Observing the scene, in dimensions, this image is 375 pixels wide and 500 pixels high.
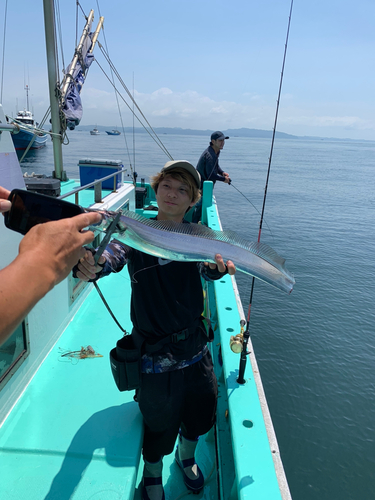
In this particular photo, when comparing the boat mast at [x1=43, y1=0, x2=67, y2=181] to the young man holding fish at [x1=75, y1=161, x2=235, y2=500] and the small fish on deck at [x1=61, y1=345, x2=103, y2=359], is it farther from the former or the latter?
the young man holding fish at [x1=75, y1=161, x2=235, y2=500]

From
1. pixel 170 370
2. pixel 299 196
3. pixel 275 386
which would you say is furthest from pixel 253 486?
pixel 299 196

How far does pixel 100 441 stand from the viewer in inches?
114

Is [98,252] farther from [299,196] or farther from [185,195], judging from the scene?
[299,196]

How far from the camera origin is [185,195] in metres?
2.66

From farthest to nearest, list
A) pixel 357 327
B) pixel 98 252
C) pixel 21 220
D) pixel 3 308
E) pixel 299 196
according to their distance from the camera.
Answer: pixel 299 196 → pixel 357 327 → pixel 98 252 → pixel 21 220 → pixel 3 308

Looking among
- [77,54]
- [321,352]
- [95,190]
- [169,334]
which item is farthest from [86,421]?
[77,54]

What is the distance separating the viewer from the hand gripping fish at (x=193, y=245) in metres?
2.23

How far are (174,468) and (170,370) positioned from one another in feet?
4.90

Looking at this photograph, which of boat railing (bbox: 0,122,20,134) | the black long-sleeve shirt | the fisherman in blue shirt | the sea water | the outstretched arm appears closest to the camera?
the outstretched arm

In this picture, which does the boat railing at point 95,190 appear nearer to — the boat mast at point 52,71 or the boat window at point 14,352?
the boat window at point 14,352

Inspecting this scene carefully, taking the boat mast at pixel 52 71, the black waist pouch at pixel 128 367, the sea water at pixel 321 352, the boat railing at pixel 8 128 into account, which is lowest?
the sea water at pixel 321 352

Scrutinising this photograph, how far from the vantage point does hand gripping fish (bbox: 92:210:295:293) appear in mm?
2232

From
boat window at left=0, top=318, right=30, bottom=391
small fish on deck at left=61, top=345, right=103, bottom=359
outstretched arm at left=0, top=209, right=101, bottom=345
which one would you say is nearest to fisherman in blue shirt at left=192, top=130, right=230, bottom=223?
small fish on deck at left=61, top=345, right=103, bottom=359

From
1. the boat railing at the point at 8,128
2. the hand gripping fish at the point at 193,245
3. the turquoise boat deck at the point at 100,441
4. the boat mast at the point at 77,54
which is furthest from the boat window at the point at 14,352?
the boat mast at the point at 77,54
